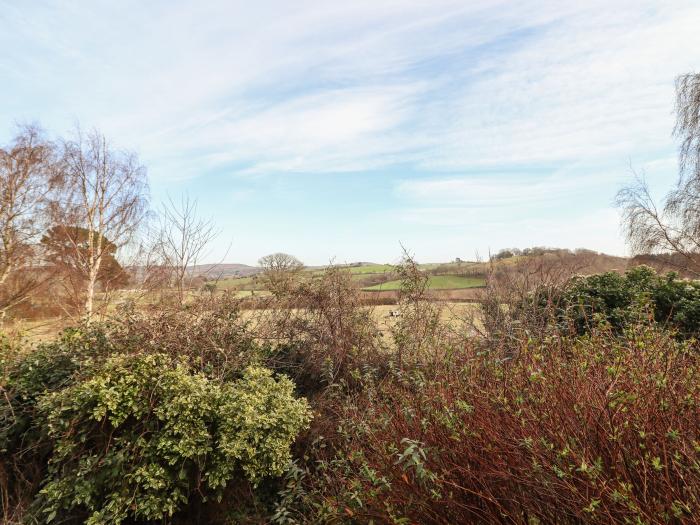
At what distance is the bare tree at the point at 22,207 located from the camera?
49.1 ft

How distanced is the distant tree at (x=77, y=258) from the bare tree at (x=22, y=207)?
58 centimetres

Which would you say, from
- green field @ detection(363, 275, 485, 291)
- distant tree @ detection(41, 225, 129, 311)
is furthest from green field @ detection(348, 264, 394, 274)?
distant tree @ detection(41, 225, 129, 311)

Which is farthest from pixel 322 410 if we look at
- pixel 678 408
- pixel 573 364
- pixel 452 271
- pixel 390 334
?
pixel 452 271

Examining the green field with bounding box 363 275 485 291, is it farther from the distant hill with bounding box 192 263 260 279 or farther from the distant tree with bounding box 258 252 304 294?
the distant hill with bounding box 192 263 260 279

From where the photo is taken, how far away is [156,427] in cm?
415

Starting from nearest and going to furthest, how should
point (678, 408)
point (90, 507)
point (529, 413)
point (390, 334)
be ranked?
1. point (678, 408)
2. point (529, 413)
3. point (90, 507)
4. point (390, 334)

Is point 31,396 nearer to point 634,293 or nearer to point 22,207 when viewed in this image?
point 634,293

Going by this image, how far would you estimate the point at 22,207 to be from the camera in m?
16.7

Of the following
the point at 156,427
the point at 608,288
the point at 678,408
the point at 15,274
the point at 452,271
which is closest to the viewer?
the point at 678,408

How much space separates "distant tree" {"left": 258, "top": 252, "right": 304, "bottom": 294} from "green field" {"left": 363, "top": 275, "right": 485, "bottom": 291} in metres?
1.36

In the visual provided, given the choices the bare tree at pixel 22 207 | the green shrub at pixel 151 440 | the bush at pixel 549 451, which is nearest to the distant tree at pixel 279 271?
the green shrub at pixel 151 440

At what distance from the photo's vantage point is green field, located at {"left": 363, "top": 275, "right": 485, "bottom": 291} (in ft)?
23.5

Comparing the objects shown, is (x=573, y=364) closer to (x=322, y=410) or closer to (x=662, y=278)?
(x=322, y=410)

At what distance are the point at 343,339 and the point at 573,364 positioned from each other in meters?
3.56
